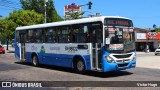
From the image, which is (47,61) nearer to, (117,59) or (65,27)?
(65,27)

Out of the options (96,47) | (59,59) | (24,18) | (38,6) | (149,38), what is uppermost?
(38,6)

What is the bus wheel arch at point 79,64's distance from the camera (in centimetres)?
1686

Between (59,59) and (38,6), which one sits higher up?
(38,6)

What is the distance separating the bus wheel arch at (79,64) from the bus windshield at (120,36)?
2.08 m

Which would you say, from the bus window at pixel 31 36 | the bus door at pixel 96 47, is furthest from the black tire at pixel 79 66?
the bus window at pixel 31 36

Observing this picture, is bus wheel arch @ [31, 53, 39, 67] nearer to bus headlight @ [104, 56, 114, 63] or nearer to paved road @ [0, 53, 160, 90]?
paved road @ [0, 53, 160, 90]

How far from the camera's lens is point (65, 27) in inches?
719

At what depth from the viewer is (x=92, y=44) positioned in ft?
52.6

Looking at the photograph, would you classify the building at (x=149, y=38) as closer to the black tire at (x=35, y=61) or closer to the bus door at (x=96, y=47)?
the black tire at (x=35, y=61)

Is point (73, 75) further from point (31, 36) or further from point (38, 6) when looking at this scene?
point (38, 6)

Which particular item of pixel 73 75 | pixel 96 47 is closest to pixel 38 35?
pixel 73 75

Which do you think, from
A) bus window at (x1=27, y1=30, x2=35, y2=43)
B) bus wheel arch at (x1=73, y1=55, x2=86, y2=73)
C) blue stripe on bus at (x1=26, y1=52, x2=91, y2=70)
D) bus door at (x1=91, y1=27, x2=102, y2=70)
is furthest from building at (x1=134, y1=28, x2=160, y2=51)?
bus door at (x1=91, y1=27, x2=102, y2=70)

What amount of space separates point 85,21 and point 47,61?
501cm

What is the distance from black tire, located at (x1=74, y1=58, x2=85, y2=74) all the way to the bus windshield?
215 centimetres
